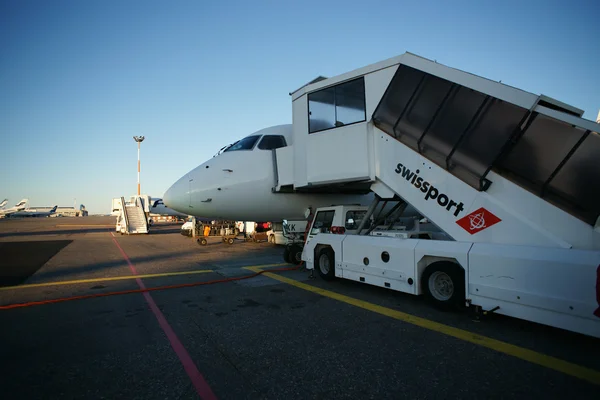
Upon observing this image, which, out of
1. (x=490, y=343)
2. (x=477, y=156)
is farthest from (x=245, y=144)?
(x=490, y=343)

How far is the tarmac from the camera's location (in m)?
3.30

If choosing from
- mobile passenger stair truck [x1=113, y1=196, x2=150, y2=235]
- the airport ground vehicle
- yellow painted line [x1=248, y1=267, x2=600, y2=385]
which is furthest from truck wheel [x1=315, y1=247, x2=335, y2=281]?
mobile passenger stair truck [x1=113, y1=196, x2=150, y2=235]

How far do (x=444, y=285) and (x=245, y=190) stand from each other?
6.28 meters

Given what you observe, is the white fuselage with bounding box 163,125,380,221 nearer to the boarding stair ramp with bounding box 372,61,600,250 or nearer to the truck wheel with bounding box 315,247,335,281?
the truck wheel with bounding box 315,247,335,281

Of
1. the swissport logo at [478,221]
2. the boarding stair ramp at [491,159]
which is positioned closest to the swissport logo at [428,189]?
the boarding stair ramp at [491,159]

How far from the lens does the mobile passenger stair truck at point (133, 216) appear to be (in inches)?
1176

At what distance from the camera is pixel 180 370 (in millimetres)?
3697

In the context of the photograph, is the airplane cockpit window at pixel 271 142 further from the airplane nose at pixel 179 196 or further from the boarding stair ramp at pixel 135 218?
the boarding stair ramp at pixel 135 218

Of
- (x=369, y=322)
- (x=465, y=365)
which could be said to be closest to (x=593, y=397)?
(x=465, y=365)

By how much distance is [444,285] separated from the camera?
5816mm

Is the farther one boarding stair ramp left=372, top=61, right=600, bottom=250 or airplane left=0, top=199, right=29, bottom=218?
airplane left=0, top=199, right=29, bottom=218

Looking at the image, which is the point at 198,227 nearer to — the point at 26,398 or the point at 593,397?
the point at 26,398

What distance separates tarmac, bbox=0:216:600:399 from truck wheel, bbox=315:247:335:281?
54 cm

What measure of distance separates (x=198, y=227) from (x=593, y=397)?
19.1 metres
